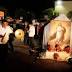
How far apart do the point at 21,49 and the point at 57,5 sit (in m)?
0.61

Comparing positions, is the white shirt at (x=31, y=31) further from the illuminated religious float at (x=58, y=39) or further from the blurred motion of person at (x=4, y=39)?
the blurred motion of person at (x=4, y=39)

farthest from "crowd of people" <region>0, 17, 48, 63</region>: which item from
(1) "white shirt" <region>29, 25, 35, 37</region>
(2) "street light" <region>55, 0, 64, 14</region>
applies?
(2) "street light" <region>55, 0, 64, 14</region>

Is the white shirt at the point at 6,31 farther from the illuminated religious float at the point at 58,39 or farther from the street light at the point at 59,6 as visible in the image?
the street light at the point at 59,6

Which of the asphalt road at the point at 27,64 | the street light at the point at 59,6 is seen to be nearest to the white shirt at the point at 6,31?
the asphalt road at the point at 27,64

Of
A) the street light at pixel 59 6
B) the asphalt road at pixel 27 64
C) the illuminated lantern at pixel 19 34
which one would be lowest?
the asphalt road at pixel 27 64

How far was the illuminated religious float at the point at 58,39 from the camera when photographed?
325 centimetres

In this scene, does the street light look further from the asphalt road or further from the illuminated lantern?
the asphalt road

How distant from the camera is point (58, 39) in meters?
3.27

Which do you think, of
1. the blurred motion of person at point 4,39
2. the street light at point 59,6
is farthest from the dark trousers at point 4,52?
the street light at point 59,6

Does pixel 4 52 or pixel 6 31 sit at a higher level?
pixel 6 31

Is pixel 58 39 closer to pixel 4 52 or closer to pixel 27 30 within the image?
pixel 27 30

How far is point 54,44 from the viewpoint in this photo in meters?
3.29

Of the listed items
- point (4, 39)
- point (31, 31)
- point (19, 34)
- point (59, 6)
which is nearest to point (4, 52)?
point (4, 39)

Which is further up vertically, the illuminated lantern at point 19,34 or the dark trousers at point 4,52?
the illuminated lantern at point 19,34
